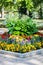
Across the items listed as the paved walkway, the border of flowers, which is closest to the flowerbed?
the border of flowers

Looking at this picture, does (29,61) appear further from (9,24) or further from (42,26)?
(42,26)

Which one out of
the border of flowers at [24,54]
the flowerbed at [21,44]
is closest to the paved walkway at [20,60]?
the border of flowers at [24,54]

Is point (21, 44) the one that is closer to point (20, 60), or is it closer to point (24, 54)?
point (24, 54)

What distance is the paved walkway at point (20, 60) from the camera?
7.72 meters

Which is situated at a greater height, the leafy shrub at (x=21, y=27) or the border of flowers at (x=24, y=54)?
the leafy shrub at (x=21, y=27)

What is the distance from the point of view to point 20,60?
26.8 ft

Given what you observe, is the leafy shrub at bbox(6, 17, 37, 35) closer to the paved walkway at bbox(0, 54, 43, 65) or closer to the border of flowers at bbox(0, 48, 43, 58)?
the border of flowers at bbox(0, 48, 43, 58)

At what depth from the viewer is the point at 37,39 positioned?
10406mm

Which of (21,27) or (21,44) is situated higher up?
(21,27)

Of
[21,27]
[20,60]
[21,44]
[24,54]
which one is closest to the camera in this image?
[20,60]

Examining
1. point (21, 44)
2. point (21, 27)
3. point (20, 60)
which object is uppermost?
point (21, 27)

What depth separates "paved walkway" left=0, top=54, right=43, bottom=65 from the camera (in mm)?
7723

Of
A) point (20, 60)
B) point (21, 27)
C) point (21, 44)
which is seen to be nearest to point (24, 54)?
point (20, 60)

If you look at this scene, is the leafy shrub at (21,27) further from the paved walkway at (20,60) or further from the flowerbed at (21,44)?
the paved walkway at (20,60)
